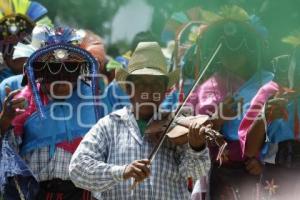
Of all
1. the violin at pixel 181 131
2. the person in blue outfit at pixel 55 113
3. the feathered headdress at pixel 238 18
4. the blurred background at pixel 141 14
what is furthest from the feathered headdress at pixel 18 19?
the violin at pixel 181 131

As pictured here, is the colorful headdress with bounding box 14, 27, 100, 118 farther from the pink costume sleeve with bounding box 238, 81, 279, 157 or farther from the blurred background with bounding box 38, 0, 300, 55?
the pink costume sleeve with bounding box 238, 81, 279, 157

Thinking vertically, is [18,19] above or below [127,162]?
above

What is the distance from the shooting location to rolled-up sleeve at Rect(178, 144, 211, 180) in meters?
5.13

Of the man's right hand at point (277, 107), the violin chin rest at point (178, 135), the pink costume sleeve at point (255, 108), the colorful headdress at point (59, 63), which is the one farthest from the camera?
the colorful headdress at point (59, 63)

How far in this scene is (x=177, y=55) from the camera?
8.45 m

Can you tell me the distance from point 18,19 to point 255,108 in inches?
109

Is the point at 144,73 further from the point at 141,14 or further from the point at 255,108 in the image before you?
the point at 141,14

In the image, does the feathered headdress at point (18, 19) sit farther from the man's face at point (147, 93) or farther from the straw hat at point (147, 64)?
the man's face at point (147, 93)

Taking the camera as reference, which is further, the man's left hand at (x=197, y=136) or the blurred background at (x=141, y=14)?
the blurred background at (x=141, y=14)

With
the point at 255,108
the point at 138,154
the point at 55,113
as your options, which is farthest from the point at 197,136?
the point at 55,113

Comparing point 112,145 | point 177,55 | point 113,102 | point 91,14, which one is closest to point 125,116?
point 112,145

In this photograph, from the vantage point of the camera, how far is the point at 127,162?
17.3ft

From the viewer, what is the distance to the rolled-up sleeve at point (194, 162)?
513cm

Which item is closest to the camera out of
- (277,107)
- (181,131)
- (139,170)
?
(139,170)
